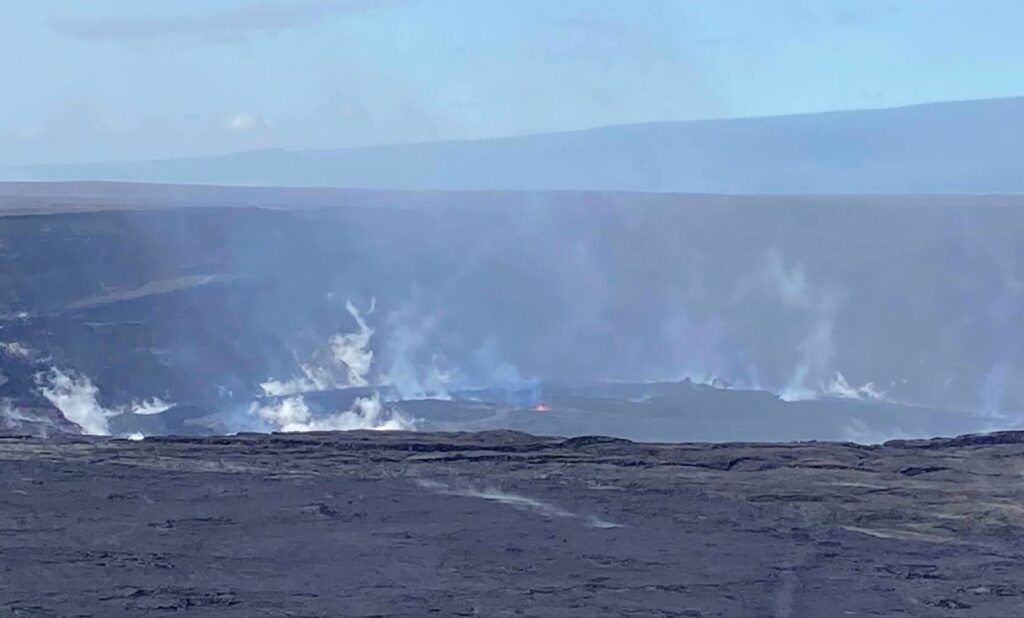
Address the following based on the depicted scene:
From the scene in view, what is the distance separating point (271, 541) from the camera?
1523 centimetres

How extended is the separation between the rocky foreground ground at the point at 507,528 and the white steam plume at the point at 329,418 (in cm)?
1835

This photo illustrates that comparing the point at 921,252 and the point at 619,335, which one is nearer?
the point at 619,335

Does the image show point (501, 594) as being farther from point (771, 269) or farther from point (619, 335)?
point (771, 269)

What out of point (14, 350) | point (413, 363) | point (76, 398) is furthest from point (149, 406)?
point (413, 363)

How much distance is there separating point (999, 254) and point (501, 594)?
193 ft

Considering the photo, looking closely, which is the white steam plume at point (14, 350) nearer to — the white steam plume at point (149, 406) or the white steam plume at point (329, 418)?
the white steam plume at point (149, 406)

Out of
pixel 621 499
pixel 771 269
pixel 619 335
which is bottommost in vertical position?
pixel 621 499

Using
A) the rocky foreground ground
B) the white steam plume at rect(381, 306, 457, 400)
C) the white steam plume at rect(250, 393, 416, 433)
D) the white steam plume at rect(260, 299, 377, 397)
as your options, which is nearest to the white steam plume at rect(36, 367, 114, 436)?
the white steam plume at rect(250, 393, 416, 433)

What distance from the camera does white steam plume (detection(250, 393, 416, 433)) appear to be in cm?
4059

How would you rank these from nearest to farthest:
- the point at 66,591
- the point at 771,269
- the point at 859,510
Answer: the point at 66,591, the point at 859,510, the point at 771,269

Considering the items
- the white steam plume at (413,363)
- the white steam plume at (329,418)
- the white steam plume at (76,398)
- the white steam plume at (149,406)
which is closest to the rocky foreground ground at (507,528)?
the white steam plume at (76,398)

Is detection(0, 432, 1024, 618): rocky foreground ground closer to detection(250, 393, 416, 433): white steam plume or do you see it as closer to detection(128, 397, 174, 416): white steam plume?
detection(250, 393, 416, 433): white steam plume

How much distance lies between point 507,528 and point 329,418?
26.2 metres

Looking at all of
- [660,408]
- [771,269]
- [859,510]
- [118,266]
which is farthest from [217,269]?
[859,510]
